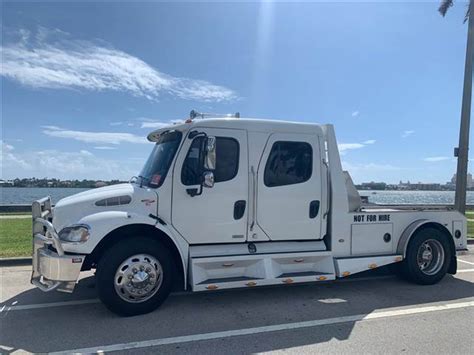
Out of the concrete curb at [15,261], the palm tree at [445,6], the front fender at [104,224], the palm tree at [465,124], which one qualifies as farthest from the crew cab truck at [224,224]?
the palm tree at [445,6]

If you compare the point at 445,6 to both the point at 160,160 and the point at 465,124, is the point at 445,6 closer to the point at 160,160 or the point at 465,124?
the point at 465,124

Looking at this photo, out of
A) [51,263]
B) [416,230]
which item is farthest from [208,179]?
[416,230]

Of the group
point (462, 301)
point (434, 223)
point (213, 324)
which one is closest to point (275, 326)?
point (213, 324)

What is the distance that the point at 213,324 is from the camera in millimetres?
4734

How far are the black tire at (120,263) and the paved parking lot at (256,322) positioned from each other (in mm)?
132

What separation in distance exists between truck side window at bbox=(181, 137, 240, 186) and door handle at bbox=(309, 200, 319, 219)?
131cm

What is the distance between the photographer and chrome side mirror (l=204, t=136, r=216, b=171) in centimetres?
513

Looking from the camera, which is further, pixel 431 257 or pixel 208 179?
pixel 431 257

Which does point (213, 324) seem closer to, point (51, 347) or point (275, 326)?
point (275, 326)

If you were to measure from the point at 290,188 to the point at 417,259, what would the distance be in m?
2.66

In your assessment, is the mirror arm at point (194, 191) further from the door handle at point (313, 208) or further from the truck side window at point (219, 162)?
the door handle at point (313, 208)

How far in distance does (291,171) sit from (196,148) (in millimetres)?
1510

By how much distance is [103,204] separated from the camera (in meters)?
5.12

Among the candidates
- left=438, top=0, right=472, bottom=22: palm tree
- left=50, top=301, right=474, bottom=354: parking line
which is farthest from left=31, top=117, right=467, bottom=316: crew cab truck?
left=438, top=0, right=472, bottom=22: palm tree
